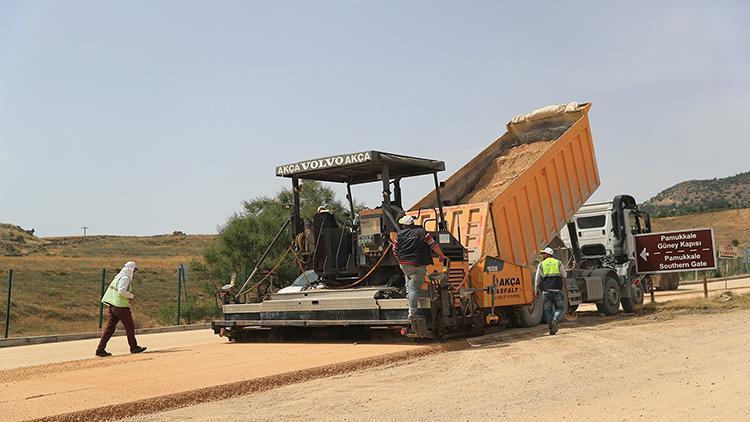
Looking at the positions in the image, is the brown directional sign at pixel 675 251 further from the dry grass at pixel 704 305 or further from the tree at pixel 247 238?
the tree at pixel 247 238

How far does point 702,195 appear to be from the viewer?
380ft

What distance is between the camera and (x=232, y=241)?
24.0m

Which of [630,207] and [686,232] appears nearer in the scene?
[686,232]

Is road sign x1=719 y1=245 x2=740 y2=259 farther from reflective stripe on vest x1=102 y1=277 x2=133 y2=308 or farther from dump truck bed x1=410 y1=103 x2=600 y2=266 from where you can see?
reflective stripe on vest x1=102 y1=277 x2=133 y2=308

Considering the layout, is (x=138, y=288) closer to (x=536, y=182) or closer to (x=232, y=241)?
(x=232, y=241)

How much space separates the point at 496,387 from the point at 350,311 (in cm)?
359

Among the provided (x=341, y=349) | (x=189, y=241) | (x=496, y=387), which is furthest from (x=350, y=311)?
(x=189, y=241)

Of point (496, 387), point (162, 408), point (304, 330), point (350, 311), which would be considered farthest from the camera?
point (304, 330)

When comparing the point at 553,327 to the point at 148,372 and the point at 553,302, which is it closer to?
the point at 553,302

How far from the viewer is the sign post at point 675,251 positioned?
15.7 meters

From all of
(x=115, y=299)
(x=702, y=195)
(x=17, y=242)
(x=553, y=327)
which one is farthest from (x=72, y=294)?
(x=702, y=195)

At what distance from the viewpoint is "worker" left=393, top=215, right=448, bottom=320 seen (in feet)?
31.4

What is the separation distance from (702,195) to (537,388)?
120 meters

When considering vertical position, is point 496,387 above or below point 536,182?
below
